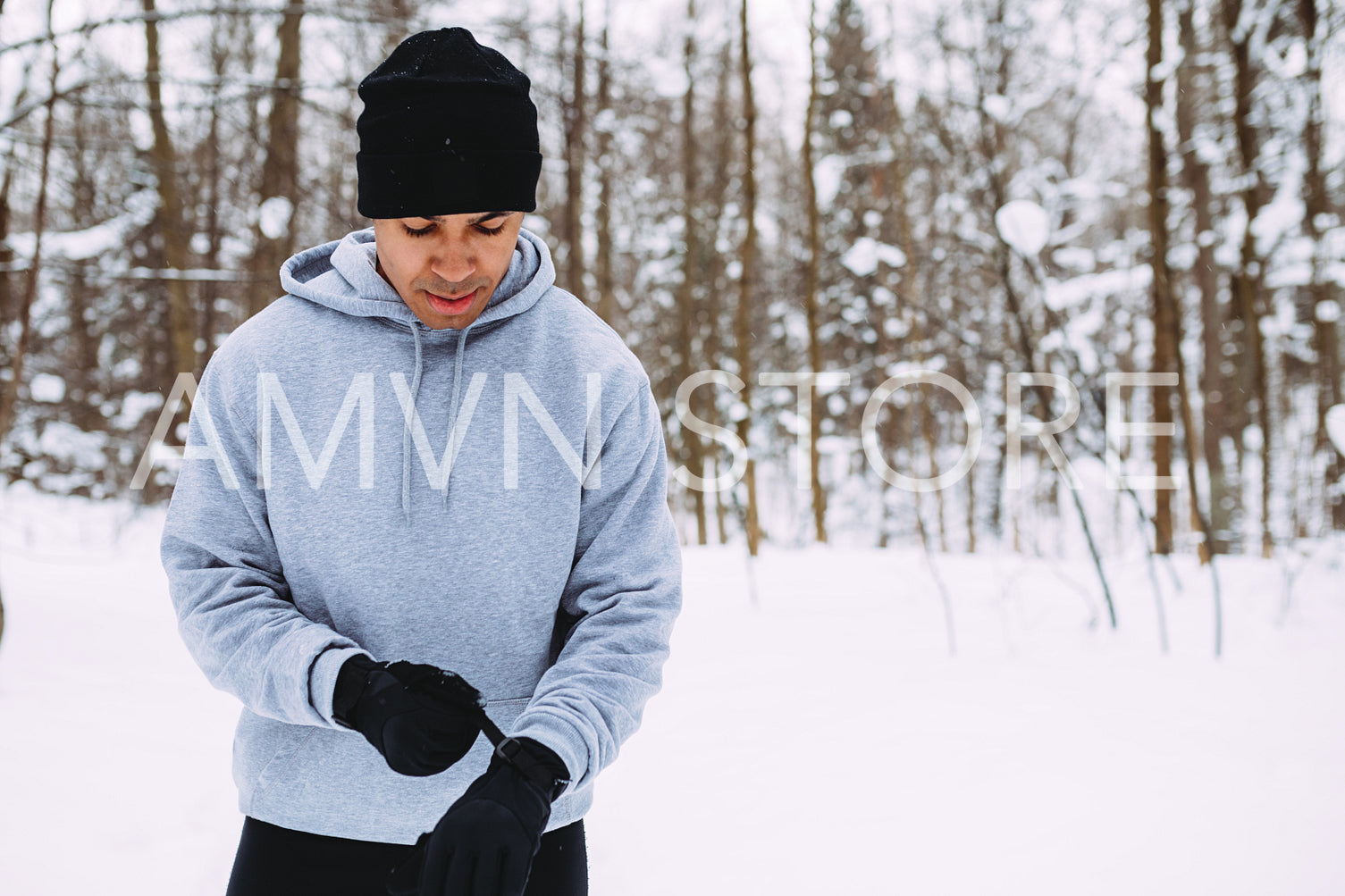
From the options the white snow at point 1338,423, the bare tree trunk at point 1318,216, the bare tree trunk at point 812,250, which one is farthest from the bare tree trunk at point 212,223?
the bare tree trunk at point 1318,216

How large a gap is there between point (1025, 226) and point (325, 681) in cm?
351

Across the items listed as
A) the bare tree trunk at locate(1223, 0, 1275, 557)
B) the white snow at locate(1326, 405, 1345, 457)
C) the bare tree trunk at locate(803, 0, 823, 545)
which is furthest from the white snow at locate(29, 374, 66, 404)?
the bare tree trunk at locate(1223, 0, 1275, 557)

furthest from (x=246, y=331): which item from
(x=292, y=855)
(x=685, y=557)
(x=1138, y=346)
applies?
(x=1138, y=346)

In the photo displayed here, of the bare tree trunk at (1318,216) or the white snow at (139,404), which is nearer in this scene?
the bare tree trunk at (1318,216)

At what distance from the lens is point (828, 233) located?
16016 millimetres

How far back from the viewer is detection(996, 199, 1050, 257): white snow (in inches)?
142

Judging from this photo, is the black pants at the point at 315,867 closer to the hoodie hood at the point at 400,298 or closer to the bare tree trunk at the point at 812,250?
the hoodie hood at the point at 400,298

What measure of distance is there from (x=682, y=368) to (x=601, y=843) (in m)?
9.41

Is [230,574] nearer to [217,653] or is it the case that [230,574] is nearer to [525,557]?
[217,653]

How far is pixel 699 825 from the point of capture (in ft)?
8.69

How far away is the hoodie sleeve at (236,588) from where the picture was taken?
103 centimetres

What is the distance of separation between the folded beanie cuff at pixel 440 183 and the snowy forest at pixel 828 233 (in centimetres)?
286

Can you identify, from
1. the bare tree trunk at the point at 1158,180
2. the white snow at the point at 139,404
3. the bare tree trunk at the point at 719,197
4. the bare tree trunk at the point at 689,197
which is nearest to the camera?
the bare tree trunk at the point at 1158,180

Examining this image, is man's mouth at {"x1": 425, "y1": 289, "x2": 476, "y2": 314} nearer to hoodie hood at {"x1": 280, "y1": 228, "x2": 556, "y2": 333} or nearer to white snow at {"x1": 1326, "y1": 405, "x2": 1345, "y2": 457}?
hoodie hood at {"x1": 280, "y1": 228, "x2": 556, "y2": 333}
